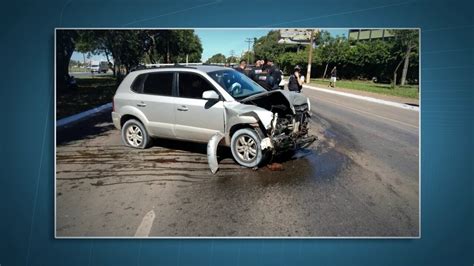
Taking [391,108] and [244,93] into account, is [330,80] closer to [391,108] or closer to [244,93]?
[391,108]

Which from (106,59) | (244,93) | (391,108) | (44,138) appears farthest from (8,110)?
(391,108)

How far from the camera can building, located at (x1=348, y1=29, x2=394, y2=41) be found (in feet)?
12.6

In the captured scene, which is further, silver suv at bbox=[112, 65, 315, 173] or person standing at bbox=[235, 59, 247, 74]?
person standing at bbox=[235, 59, 247, 74]

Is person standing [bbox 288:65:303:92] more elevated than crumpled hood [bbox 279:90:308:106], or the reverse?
person standing [bbox 288:65:303:92]

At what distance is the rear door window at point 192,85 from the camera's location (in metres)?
3.78

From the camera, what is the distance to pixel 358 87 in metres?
4.27

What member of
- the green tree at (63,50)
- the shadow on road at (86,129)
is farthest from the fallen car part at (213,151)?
the green tree at (63,50)

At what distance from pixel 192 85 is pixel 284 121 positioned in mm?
891

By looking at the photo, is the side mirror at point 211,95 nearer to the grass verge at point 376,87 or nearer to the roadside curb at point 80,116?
the roadside curb at point 80,116

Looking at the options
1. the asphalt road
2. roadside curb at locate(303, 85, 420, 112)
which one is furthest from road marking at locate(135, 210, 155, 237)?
roadside curb at locate(303, 85, 420, 112)

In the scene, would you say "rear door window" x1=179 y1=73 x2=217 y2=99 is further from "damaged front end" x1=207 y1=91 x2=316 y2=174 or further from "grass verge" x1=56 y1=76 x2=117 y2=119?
"grass verge" x1=56 y1=76 x2=117 y2=119

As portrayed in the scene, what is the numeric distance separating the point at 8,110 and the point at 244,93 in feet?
7.06

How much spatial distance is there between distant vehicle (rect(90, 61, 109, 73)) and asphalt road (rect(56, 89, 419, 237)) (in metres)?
0.42

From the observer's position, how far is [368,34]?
152 inches
